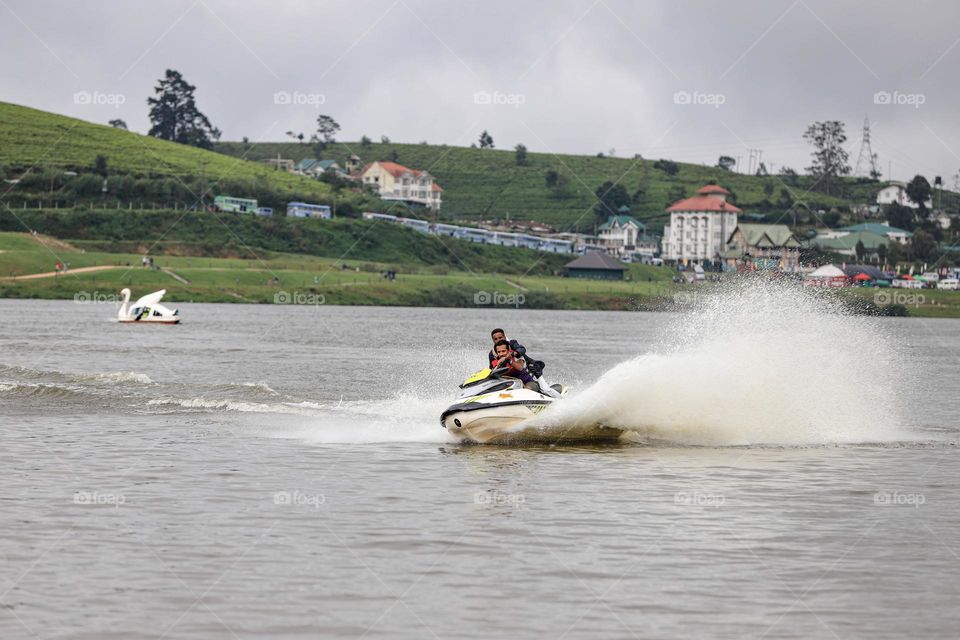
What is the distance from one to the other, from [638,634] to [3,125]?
637ft

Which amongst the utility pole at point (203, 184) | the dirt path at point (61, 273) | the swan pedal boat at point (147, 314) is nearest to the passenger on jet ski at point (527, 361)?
the swan pedal boat at point (147, 314)

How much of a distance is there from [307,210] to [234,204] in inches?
455

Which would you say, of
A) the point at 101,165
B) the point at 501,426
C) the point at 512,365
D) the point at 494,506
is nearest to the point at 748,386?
the point at 512,365

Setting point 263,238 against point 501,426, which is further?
point 263,238

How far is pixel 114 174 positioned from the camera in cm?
17075

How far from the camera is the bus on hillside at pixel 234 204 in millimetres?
162350

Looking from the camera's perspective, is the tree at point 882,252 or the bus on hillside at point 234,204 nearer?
the bus on hillside at point 234,204

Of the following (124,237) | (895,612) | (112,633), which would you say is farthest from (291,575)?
(124,237)

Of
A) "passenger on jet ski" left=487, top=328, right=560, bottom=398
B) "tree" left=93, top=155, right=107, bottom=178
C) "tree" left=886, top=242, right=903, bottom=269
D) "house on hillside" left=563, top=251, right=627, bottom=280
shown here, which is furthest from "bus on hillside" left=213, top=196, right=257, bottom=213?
"passenger on jet ski" left=487, top=328, right=560, bottom=398

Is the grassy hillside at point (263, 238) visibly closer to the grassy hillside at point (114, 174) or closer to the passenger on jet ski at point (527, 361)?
the grassy hillside at point (114, 174)

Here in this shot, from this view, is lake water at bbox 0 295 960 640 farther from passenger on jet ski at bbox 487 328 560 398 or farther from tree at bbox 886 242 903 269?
tree at bbox 886 242 903 269

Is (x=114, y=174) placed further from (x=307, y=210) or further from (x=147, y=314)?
(x=147, y=314)

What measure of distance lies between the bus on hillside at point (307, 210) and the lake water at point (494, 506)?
5195 inches

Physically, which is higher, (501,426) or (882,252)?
(882,252)
